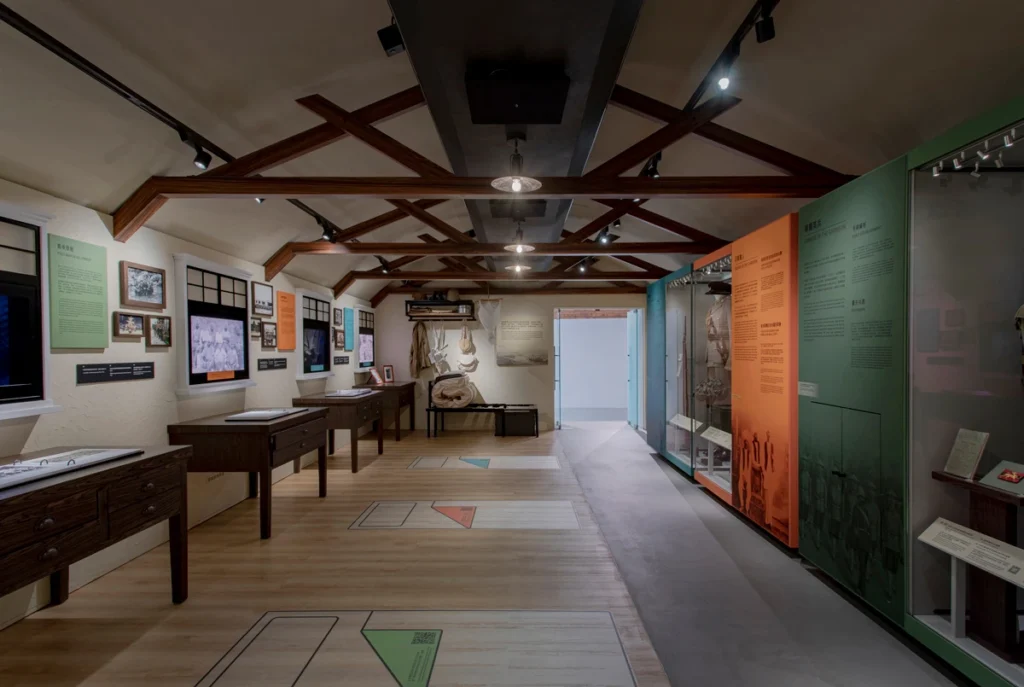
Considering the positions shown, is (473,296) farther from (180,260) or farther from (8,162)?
(8,162)

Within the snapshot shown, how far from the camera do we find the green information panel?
2.83 meters

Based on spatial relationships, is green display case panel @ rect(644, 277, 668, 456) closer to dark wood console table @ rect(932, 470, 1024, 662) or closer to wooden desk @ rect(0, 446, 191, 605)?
dark wood console table @ rect(932, 470, 1024, 662)

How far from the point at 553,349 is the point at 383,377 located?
3509 mm

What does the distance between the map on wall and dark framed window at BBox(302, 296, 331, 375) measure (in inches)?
137

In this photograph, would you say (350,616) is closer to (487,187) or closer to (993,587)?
(487,187)

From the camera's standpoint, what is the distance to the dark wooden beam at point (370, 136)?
3.45 metres

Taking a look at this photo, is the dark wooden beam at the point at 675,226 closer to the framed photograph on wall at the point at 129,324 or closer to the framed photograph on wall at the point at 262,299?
the framed photograph on wall at the point at 262,299

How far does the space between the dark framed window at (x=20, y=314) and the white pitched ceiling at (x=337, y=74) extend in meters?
0.39

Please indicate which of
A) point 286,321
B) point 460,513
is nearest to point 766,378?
point 460,513

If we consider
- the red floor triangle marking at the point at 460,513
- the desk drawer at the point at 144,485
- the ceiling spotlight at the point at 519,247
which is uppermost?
the ceiling spotlight at the point at 519,247

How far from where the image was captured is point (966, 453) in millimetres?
2361

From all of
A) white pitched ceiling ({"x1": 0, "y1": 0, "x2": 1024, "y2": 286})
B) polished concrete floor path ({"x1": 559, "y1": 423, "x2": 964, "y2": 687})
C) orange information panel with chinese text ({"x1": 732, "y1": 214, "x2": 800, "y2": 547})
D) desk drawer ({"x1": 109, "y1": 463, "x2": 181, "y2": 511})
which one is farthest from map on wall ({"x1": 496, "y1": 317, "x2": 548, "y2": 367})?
desk drawer ({"x1": 109, "y1": 463, "x2": 181, "y2": 511})

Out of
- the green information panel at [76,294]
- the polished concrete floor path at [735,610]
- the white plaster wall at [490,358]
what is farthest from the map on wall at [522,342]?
the green information panel at [76,294]

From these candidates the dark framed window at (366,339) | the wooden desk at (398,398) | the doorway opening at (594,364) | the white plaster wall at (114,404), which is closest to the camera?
the white plaster wall at (114,404)
